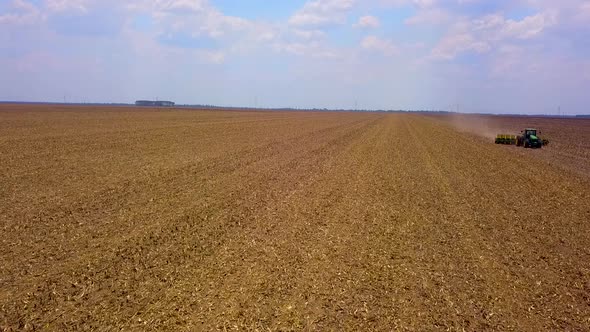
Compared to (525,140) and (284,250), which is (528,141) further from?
(284,250)

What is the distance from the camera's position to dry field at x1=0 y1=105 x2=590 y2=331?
5.92 m

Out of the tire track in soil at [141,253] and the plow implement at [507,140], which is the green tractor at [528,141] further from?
the tire track in soil at [141,253]

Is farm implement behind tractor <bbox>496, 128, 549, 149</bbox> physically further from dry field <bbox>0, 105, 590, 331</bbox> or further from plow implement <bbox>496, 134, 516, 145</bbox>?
dry field <bbox>0, 105, 590, 331</bbox>

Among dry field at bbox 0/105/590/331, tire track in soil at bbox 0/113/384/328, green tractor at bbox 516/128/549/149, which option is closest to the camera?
dry field at bbox 0/105/590/331

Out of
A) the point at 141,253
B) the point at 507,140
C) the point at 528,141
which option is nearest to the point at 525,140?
the point at 528,141

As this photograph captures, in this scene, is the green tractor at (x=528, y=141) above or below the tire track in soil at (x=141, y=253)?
above

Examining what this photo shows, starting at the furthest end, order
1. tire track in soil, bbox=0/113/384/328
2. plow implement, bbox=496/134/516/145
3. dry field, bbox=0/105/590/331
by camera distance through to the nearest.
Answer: plow implement, bbox=496/134/516/145 → tire track in soil, bbox=0/113/384/328 → dry field, bbox=0/105/590/331

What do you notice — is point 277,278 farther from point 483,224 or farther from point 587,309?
point 483,224

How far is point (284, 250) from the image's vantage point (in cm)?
838

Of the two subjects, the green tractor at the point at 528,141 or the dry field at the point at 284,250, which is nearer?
the dry field at the point at 284,250

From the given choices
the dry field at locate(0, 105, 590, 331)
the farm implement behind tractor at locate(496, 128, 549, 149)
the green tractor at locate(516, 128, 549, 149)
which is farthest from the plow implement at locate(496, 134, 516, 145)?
the dry field at locate(0, 105, 590, 331)

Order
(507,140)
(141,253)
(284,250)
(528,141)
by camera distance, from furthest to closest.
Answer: (507,140), (528,141), (284,250), (141,253)

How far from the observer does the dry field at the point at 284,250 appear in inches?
233

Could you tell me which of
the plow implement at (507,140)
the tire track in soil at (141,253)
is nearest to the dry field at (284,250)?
the tire track in soil at (141,253)
